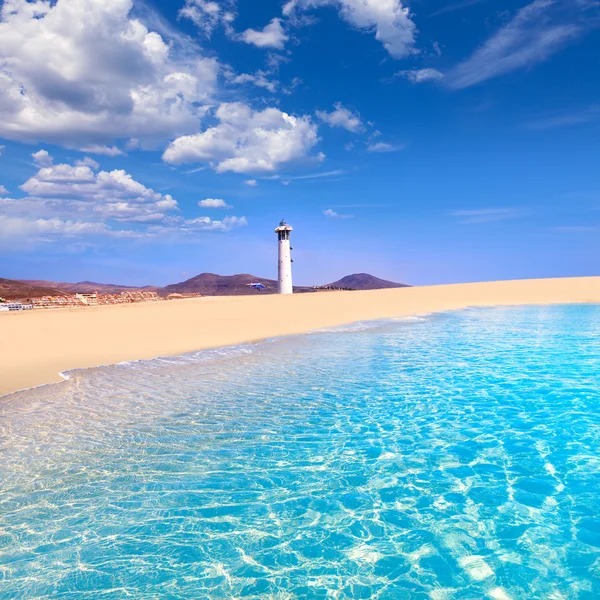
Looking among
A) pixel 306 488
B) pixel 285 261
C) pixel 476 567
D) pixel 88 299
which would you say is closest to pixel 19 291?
pixel 88 299

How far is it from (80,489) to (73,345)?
14.1 meters

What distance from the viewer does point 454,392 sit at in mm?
10656

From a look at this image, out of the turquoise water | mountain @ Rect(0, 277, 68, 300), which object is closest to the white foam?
the turquoise water

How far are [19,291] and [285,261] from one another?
3943cm

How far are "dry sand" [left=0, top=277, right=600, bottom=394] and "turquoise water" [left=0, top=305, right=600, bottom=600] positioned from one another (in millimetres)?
4010

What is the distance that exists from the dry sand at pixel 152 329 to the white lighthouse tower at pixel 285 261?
18.3 meters

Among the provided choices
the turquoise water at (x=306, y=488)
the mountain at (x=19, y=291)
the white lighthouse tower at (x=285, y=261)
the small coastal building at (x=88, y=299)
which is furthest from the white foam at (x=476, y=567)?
the mountain at (x=19, y=291)

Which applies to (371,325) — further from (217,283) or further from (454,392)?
(217,283)

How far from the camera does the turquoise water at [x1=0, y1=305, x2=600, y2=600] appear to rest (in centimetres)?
443

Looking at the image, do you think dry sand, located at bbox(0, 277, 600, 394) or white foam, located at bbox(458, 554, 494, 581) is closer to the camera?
white foam, located at bbox(458, 554, 494, 581)

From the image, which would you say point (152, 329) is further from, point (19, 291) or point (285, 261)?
point (19, 291)

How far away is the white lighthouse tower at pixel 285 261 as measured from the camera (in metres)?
61.3

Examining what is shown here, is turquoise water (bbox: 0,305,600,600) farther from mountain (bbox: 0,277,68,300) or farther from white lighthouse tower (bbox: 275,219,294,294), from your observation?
mountain (bbox: 0,277,68,300)

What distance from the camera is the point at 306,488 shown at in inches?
243
